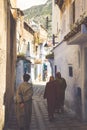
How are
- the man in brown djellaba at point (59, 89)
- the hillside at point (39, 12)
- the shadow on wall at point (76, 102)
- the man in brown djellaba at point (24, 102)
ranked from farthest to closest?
the hillside at point (39, 12) < the man in brown djellaba at point (59, 89) < the shadow on wall at point (76, 102) < the man in brown djellaba at point (24, 102)

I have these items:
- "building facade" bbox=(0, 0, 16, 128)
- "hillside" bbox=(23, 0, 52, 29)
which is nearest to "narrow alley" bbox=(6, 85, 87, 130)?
"building facade" bbox=(0, 0, 16, 128)

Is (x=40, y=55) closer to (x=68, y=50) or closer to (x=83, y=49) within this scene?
(x=68, y=50)

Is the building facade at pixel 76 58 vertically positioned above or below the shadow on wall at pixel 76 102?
above

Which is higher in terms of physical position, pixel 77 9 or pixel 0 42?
pixel 77 9

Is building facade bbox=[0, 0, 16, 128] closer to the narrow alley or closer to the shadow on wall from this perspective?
the narrow alley

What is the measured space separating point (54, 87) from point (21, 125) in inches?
137

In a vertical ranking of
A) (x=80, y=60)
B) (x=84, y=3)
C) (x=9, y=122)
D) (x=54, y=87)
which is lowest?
(x=9, y=122)

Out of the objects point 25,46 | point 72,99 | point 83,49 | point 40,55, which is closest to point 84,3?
point 83,49

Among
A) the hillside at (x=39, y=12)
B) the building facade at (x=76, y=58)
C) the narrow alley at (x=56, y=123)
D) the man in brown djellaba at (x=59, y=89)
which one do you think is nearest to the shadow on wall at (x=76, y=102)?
the building facade at (x=76, y=58)

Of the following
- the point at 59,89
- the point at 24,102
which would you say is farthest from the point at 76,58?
the point at 24,102

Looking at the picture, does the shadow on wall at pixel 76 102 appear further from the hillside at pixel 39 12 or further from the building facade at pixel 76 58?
the hillside at pixel 39 12

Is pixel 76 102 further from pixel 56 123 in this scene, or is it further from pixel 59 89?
pixel 56 123

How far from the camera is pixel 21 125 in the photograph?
10.3m

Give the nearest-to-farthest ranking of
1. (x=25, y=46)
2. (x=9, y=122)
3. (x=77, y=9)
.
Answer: (x=9, y=122) < (x=77, y=9) < (x=25, y=46)
